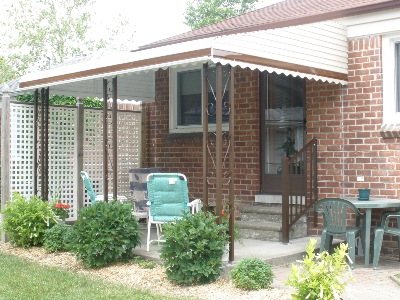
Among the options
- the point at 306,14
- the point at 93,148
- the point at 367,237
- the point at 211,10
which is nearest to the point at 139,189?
the point at 93,148

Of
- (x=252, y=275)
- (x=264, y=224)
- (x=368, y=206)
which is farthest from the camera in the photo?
(x=264, y=224)

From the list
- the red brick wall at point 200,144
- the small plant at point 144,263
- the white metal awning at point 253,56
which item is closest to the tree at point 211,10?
the red brick wall at point 200,144

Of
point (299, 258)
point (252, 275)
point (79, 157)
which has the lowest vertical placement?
point (299, 258)

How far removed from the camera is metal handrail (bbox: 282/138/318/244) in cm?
787

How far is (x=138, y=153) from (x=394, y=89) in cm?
523

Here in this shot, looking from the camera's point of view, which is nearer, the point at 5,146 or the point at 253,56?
the point at 253,56

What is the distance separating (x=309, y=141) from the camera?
852cm

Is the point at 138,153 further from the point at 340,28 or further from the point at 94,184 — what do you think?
the point at 340,28

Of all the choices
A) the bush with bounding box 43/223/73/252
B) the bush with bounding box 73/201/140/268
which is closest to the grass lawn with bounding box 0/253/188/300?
the bush with bounding box 73/201/140/268

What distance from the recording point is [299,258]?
288 inches

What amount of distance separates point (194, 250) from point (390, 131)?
3.36m

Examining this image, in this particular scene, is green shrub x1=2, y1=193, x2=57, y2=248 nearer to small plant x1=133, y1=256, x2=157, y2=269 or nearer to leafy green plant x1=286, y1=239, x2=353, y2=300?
small plant x1=133, y1=256, x2=157, y2=269

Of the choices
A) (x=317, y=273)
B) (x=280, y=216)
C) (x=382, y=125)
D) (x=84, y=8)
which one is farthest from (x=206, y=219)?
(x=84, y=8)

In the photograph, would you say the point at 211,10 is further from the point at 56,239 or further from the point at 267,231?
the point at 56,239
